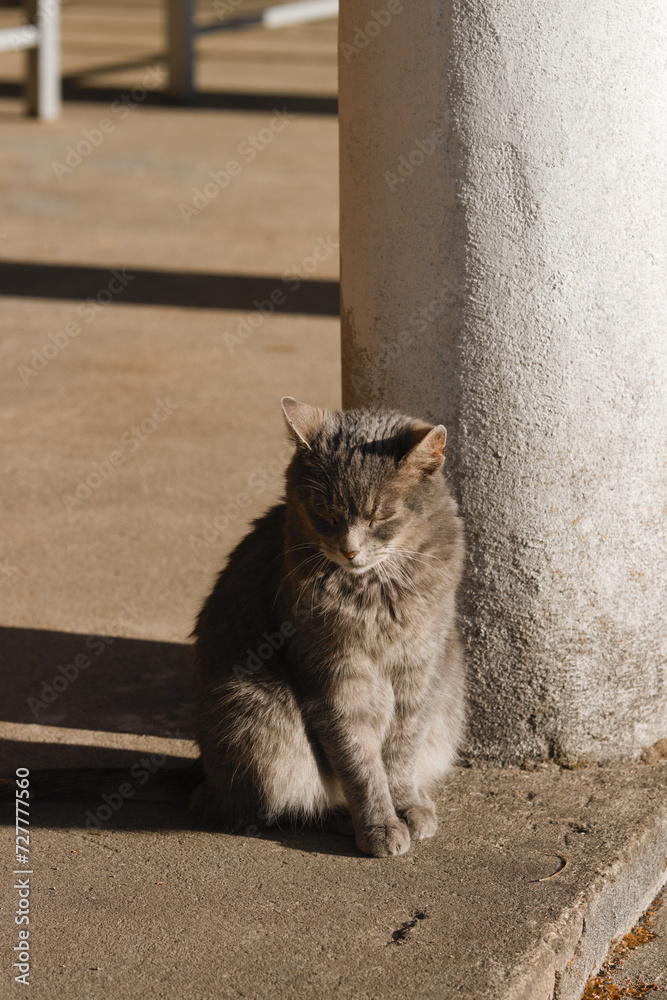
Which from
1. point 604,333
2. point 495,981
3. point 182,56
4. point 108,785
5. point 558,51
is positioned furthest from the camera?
point 182,56

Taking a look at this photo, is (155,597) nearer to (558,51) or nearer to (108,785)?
(108,785)

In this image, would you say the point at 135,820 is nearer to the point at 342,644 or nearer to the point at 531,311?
the point at 342,644

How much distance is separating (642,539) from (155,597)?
6.22 feet

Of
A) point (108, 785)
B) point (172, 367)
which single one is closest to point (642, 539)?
point (108, 785)

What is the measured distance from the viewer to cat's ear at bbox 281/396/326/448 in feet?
9.53

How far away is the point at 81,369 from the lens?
21.4 ft
